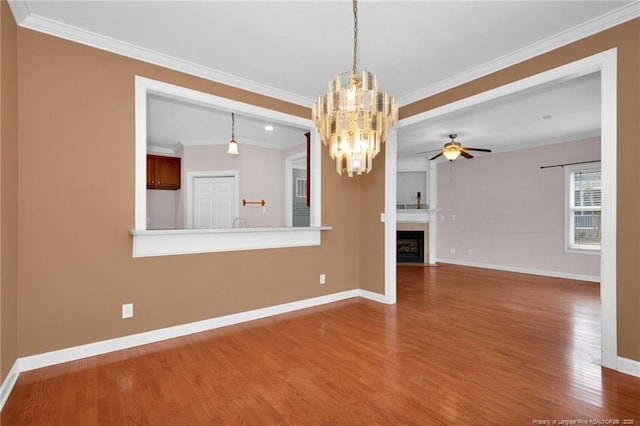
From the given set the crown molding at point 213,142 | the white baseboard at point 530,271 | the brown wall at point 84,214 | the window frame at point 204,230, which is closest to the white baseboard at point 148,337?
the brown wall at point 84,214

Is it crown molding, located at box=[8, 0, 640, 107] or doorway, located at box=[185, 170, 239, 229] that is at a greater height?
crown molding, located at box=[8, 0, 640, 107]

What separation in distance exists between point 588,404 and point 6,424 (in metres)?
3.39

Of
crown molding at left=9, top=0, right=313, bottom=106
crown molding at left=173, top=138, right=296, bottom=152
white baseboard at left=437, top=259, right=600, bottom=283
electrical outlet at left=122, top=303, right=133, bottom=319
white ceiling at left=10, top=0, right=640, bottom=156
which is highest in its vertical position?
white ceiling at left=10, top=0, right=640, bottom=156

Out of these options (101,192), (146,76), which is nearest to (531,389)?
(101,192)

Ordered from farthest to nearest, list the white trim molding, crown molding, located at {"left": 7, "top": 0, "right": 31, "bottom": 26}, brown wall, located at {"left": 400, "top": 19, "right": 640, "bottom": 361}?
1. the white trim molding
2. brown wall, located at {"left": 400, "top": 19, "right": 640, "bottom": 361}
3. crown molding, located at {"left": 7, "top": 0, "right": 31, "bottom": 26}

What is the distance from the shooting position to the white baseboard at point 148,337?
2.38m

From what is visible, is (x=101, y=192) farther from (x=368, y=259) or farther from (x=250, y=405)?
(x=368, y=259)

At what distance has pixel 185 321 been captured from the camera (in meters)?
3.03

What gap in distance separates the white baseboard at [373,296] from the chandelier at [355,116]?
2612 mm

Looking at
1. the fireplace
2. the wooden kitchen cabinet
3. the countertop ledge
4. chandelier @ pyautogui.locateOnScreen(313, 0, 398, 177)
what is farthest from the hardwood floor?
the fireplace

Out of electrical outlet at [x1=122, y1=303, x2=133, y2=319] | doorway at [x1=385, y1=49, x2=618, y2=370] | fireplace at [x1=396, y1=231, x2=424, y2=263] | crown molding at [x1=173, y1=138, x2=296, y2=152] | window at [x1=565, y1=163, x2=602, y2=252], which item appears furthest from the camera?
fireplace at [x1=396, y1=231, x2=424, y2=263]

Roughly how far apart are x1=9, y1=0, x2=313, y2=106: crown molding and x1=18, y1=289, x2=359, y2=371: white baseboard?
2.51m

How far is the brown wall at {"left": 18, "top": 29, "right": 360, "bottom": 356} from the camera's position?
2.34m

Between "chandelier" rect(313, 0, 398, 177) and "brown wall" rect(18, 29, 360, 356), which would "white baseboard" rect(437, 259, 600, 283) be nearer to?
"chandelier" rect(313, 0, 398, 177)
